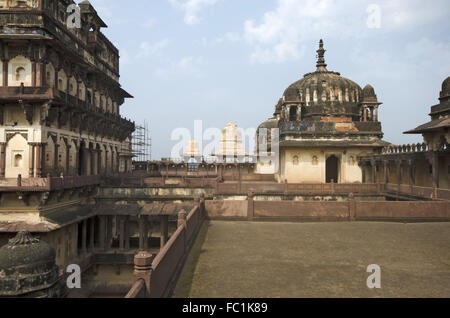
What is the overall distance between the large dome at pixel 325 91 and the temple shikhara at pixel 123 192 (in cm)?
288

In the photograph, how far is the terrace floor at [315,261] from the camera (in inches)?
316

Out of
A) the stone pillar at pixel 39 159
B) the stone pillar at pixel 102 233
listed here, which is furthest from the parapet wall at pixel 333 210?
the stone pillar at pixel 39 159

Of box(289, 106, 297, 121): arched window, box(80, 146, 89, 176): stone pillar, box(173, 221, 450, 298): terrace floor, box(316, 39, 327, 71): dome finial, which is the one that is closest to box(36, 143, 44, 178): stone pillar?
box(80, 146, 89, 176): stone pillar

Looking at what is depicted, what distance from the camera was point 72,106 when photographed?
21.7 metres

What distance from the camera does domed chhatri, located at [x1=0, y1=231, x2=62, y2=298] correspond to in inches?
240

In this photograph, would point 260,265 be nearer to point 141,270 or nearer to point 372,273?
point 372,273

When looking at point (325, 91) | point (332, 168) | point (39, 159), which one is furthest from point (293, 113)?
point (39, 159)

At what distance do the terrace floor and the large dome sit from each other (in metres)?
21.7

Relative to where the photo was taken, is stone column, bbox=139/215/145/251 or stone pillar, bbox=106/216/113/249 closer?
stone column, bbox=139/215/145/251

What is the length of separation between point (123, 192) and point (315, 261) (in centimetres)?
1871
